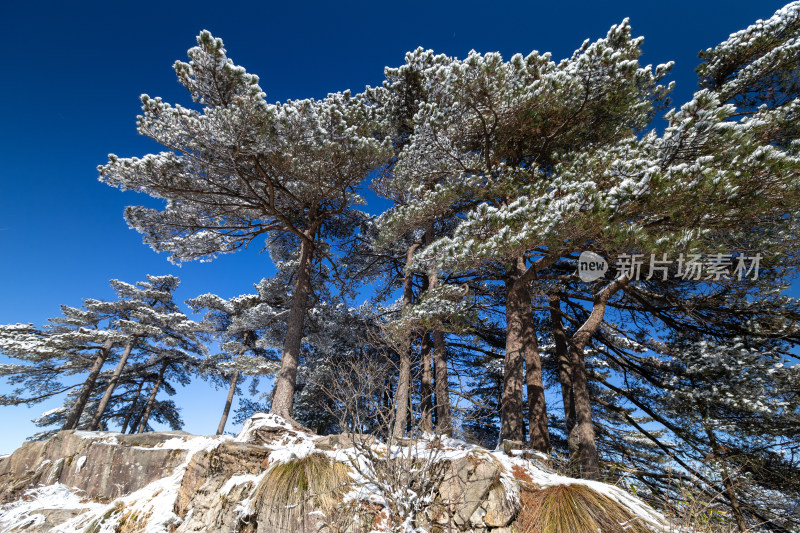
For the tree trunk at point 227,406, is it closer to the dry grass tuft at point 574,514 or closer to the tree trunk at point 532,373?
the tree trunk at point 532,373

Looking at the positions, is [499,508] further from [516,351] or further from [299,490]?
[516,351]

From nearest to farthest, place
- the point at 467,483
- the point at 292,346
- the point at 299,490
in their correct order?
the point at 467,483 < the point at 299,490 < the point at 292,346

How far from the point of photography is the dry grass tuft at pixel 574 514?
297 cm

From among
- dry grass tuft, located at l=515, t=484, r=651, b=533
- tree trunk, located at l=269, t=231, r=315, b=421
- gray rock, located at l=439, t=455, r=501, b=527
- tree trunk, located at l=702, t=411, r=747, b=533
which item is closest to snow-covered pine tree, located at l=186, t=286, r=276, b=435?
tree trunk, located at l=269, t=231, r=315, b=421

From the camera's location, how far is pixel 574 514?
311 centimetres

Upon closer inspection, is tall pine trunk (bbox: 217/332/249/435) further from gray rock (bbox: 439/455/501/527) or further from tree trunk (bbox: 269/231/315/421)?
gray rock (bbox: 439/455/501/527)

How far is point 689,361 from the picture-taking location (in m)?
6.59

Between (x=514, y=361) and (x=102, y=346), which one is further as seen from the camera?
(x=102, y=346)

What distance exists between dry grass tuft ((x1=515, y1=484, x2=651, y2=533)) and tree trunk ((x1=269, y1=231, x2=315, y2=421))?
542 cm

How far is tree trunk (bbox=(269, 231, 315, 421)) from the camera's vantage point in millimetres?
7711

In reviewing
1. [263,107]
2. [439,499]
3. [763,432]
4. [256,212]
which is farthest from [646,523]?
[256,212]

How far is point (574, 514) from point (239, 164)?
28.7ft

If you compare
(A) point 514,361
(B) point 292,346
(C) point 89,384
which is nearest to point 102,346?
(C) point 89,384

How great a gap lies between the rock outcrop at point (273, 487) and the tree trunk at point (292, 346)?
51.8 inches
